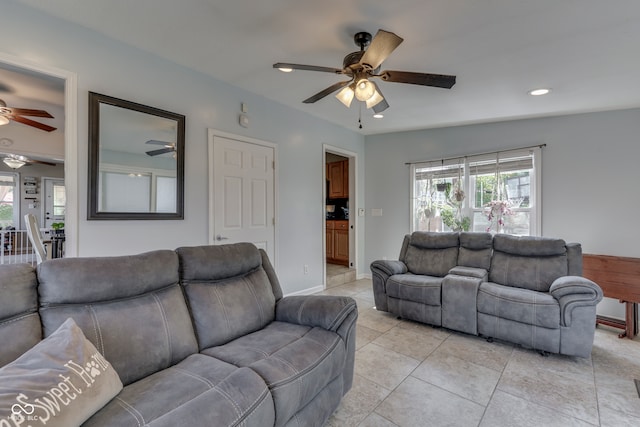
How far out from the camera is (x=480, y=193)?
169 inches

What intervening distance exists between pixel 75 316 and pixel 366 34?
7.97ft

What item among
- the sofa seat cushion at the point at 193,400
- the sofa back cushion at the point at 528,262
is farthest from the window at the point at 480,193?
the sofa seat cushion at the point at 193,400

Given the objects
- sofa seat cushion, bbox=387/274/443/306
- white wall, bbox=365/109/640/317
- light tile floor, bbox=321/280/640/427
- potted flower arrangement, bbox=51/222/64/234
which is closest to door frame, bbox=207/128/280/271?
sofa seat cushion, bbox=387/274/443/306

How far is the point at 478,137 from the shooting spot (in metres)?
4.29

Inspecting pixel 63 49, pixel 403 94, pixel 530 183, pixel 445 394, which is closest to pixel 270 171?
pixel 403 94

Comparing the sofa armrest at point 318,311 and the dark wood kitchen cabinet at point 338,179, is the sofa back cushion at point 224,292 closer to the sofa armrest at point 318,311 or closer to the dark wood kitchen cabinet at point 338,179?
the sofa armrest at point 318,311

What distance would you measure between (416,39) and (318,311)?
6.97 feet

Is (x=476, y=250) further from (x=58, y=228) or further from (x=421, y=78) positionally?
(x=58, y=228)

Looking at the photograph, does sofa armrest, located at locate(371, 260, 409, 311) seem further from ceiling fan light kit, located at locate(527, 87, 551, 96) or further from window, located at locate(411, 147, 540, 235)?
ceiling fan light kit, located at locate(527, 87, 551, 96)

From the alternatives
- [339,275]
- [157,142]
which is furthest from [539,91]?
[157,142]

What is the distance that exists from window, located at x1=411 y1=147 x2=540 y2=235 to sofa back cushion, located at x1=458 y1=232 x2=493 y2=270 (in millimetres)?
870

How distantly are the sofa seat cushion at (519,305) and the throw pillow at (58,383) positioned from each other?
2869mm

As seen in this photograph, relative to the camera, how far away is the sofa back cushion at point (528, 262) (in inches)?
112

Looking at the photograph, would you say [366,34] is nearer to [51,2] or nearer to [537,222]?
[51,2]
